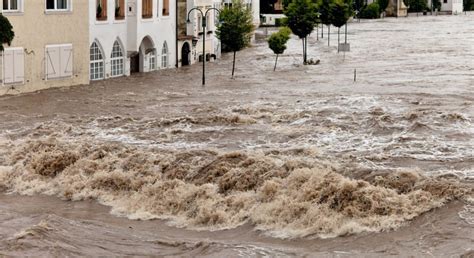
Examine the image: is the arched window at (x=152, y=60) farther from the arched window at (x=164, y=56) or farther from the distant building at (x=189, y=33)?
the distant building at (x=189, y=33)

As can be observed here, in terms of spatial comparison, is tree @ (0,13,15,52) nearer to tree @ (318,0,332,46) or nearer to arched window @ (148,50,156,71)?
arched window @ (148,50,156,71)

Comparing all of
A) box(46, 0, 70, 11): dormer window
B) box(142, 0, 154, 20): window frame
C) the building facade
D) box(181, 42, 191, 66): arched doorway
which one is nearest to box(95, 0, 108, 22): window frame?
the building facade

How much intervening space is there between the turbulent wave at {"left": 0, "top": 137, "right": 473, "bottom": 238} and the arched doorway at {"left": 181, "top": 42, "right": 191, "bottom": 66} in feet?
98.9

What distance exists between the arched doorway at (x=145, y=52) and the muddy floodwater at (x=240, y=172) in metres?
10.2

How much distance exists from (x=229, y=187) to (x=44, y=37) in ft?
73.2

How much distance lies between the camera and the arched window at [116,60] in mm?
48312

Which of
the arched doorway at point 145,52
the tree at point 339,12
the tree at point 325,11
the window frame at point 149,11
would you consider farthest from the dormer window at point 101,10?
the tree at point 339,12

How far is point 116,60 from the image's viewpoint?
48.7 m

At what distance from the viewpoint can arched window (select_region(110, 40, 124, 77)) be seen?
48.3 meters

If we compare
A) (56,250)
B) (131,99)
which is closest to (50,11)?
(131,99)

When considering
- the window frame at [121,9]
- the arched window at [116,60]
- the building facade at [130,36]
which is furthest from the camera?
the window frame at [121,9]

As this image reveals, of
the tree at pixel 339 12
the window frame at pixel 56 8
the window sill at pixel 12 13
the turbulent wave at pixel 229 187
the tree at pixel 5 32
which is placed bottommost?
the turbulent wave at pixel 229 187

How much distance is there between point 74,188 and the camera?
2308 centimetres

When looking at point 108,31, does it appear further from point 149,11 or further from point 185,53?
point 185,53
